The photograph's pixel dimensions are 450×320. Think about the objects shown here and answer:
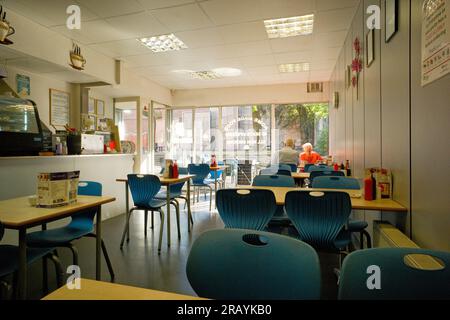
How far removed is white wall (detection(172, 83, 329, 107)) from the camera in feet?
21.9

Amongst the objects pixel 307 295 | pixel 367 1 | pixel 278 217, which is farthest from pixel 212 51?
pixel 307 295

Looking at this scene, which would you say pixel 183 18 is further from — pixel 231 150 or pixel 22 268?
pixel 231 150

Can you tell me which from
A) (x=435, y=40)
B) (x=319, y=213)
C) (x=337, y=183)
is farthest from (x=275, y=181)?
(x=435, y=40)

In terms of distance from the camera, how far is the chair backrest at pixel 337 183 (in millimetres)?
2745

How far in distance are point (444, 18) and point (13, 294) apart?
3051 millimetres

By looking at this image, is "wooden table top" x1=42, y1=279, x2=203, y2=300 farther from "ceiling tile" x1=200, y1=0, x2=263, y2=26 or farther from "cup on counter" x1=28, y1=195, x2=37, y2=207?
"ceiling tile" x1=200, y1=0, x2=263, y2=26

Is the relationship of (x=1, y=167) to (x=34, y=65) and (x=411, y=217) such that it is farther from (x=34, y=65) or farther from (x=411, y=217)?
(x=411, y=217)

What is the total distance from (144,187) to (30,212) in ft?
4.88

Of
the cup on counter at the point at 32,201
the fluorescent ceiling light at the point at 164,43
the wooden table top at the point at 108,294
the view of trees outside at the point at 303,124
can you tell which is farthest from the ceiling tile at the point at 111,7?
the view of trees outside at the point at 303,124

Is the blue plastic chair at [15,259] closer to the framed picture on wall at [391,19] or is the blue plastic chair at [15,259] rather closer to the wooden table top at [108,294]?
the wooden table top at [108,294]

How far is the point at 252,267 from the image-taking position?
89 cm

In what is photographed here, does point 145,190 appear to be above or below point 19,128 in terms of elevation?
below

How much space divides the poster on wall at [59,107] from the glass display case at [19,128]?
36.9 inches

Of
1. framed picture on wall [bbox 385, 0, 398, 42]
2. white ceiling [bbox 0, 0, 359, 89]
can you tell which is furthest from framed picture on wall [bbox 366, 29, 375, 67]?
white ceiling [bbox 0, 0, 359, 89]
